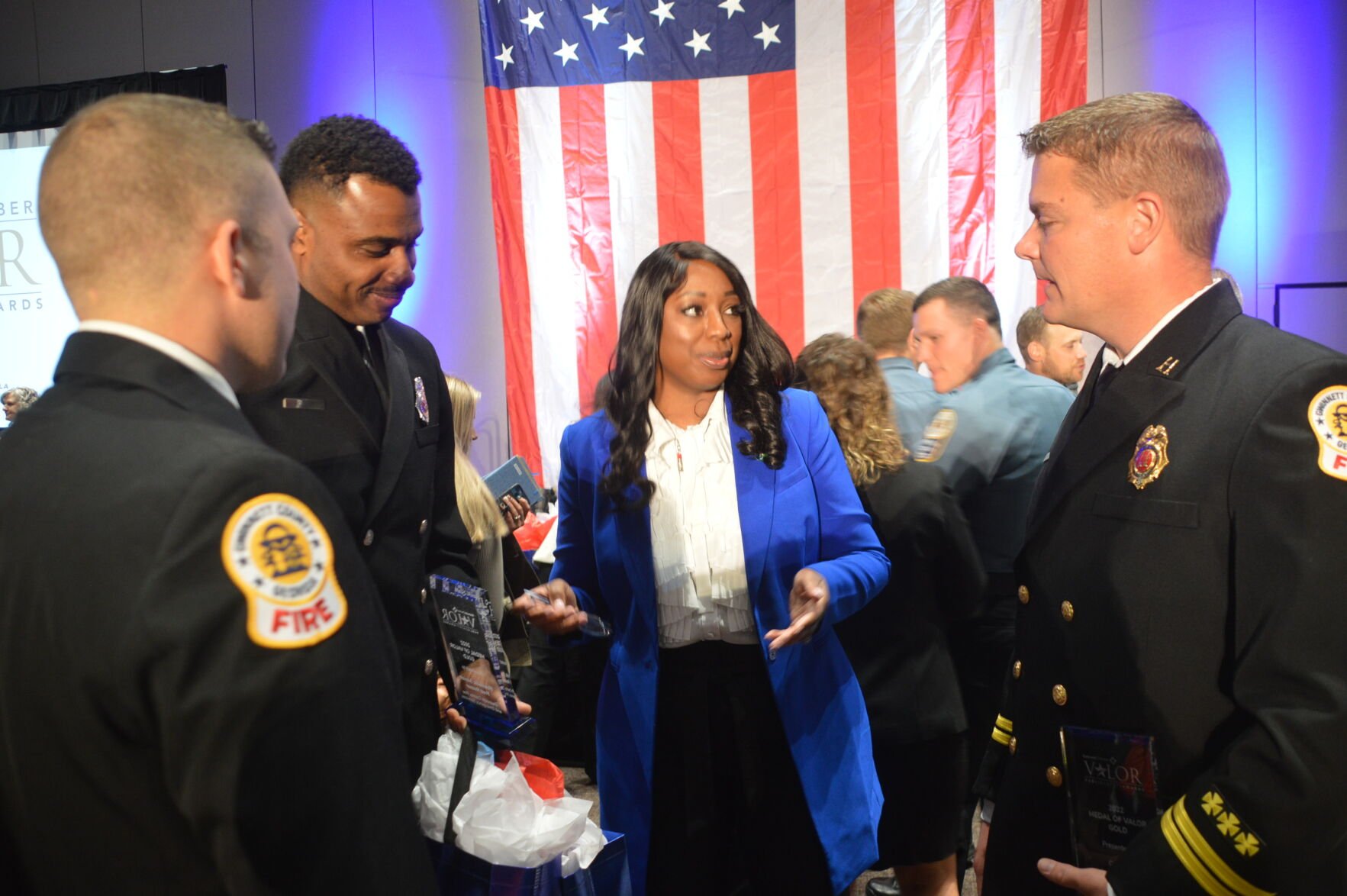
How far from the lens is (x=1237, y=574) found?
117 centimetres

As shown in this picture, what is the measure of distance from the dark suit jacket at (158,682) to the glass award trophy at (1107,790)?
2.77 feet

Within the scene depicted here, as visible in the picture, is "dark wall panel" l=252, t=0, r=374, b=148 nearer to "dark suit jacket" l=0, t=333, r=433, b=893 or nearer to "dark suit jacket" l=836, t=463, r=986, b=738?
"dark suit jacket" l=836, t=463, r=986, b=738

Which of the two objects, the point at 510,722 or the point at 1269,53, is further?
the point at 1269,53

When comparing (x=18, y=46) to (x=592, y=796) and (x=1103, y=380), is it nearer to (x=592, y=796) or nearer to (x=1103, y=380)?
(x=592, y=796)

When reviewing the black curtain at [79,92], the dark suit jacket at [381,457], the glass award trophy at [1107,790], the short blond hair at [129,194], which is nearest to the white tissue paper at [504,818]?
the dark suit jacket at [381,457]

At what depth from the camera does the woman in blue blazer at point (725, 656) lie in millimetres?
2143

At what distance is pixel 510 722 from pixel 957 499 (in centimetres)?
178

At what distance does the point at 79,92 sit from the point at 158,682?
23.9 feet

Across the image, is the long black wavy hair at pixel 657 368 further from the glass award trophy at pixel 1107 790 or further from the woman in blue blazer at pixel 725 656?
the glass award trophy at pixel 1107 790

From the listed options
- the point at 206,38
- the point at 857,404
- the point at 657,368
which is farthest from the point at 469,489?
the point at 206,38

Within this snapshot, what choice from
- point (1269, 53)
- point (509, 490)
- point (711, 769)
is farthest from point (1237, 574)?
point (1269, 53)

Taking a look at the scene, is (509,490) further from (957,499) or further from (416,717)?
(416,717)

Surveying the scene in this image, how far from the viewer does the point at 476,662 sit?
5.80 feet

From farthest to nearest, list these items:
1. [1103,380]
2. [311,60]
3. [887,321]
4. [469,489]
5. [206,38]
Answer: [206,38] → [311,60] → [887,321] → [469,489] → [1103,380]
